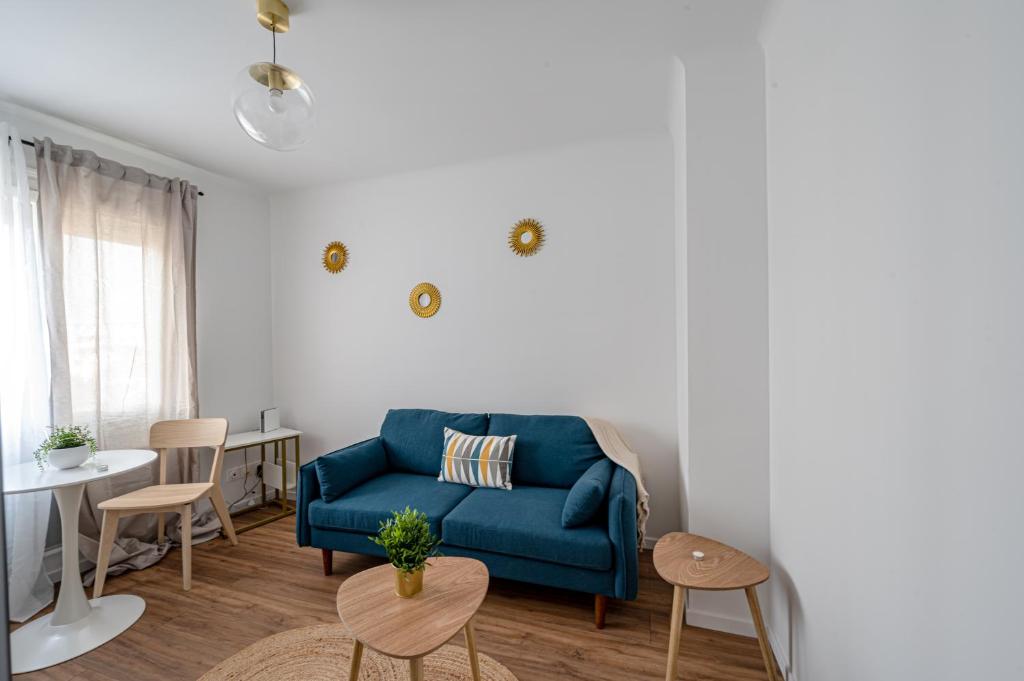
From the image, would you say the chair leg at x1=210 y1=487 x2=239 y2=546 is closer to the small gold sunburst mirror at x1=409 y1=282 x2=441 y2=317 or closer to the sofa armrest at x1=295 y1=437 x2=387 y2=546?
the sofa armrest at x1=295 y1=437 x2=387 y2=546

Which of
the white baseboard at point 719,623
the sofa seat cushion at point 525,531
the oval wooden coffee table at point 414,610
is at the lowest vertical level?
the white baseboard at point 719,623

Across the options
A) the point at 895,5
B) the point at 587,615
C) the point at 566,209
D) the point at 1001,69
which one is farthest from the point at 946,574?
the point at 566,209

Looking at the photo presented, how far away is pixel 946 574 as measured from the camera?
2.90 ft

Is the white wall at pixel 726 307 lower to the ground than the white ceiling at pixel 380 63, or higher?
lower

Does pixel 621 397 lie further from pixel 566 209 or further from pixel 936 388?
pixel 936 388

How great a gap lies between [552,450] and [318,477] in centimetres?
142

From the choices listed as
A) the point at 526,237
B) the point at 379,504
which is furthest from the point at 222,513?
the point at 526,237

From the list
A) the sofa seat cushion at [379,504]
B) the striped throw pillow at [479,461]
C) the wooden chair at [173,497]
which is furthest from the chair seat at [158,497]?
the striped throw pillow at [479,461]

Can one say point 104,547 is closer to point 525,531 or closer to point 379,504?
point 379,504

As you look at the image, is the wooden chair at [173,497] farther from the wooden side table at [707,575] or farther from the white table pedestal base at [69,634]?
the wooden side table at [707,575]

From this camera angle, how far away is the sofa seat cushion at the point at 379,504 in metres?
2.54

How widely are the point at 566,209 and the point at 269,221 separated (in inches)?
107

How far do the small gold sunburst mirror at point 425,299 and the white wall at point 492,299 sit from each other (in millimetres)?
56

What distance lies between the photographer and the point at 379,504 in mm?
2605
